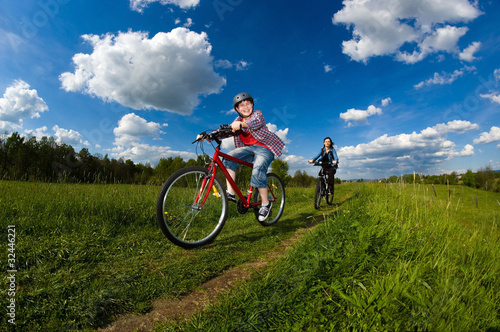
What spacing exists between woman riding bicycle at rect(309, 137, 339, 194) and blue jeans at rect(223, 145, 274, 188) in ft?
17.4

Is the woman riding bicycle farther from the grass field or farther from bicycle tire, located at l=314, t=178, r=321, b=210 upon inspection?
the grass field

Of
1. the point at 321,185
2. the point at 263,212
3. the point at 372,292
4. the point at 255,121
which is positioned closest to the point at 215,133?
the point at 255,121

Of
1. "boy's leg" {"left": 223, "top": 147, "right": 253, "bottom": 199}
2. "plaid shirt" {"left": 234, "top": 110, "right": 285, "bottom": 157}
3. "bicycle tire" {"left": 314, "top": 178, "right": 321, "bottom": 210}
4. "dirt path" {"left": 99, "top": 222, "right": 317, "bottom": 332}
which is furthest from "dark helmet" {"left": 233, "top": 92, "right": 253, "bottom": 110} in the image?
"bicycle tire" {"left": 314, "top": 178, "right": 321, "bottom": 210}

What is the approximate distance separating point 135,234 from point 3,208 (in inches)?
86.5

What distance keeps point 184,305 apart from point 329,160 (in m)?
8.65

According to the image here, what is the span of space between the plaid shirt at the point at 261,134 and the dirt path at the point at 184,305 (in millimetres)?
2503

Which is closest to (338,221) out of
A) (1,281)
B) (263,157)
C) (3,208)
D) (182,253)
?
(263,157)

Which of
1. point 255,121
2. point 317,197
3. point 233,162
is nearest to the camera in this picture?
point 255,121

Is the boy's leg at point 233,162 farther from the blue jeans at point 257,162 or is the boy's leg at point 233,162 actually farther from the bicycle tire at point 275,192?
the bicycle tire at point 275,192

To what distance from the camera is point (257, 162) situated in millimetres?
4711

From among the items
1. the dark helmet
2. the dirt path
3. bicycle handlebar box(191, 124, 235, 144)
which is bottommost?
the dirt path

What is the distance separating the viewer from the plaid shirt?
176 inches

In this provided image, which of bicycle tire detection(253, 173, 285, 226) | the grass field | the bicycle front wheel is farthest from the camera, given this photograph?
bicycle tire detection(253, 173, 285, 226)

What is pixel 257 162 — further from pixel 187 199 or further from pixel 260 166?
pixel 187 199
